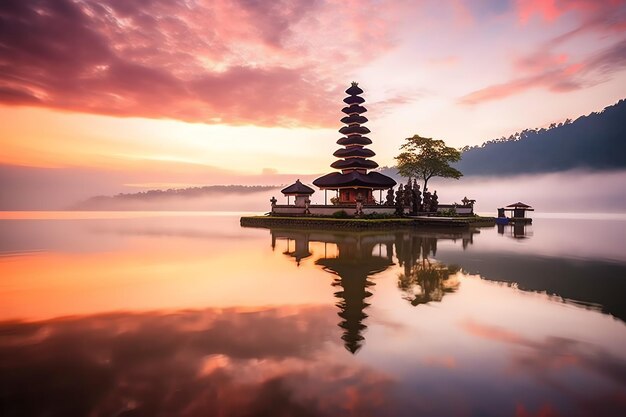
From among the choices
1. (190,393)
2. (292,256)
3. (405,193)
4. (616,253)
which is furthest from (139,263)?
(405,193)

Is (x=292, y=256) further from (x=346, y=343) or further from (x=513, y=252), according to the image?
(x=513, y=252)

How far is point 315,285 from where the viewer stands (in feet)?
40.5

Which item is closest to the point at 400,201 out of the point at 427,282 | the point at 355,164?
the point at 355,164

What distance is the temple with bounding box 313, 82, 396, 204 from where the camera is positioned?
46.9m

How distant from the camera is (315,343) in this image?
7.09m

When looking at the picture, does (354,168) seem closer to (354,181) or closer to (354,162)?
(354,162)

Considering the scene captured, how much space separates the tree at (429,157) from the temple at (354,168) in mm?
7581

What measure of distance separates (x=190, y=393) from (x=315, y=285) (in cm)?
743

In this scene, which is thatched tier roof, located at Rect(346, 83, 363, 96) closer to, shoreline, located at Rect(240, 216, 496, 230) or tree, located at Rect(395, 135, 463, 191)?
tree, located at Rect(395, 135, 463, 191)

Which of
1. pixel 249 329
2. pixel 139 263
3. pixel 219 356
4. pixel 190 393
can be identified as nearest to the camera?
pixel 190 393

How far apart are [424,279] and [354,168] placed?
38282 mm

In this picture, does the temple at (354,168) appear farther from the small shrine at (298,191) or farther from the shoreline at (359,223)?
the shoreline at (359,223)

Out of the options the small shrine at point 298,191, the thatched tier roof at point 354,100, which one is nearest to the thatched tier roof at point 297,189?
the small shrine at point 298,191

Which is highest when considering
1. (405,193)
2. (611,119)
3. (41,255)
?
(611,119)
